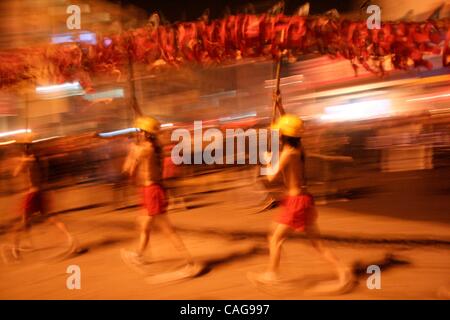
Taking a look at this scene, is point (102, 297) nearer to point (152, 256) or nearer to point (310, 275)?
point (152, 256)

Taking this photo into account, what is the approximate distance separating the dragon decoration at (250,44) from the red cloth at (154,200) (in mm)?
Result: 1155

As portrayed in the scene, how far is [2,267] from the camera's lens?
475 centimetres

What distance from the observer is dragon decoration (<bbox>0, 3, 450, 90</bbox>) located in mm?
3541

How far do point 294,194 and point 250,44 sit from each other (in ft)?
4.28

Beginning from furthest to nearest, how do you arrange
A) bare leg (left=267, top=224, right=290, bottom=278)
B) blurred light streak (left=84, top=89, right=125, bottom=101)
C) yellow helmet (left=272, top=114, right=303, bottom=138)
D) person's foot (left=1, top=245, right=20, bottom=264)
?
blurred light streak (left=84, top=89, right=125, bottom=101) < person's foot (left=1, top=245, right=20, bottom=264) < bare leg (left=267, top=224, right=290, bottom=278) < yellow helmet (left=272, top=114, right=303, bottom=138)

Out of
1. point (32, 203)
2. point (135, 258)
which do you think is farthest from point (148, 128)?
point (32, 203)

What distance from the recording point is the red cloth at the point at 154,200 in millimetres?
4137

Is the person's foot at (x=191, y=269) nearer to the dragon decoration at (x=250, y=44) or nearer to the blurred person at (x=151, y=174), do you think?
the blurred person at (x=151, y=174)

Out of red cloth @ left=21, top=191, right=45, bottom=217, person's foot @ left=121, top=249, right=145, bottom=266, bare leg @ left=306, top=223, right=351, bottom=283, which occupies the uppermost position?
red cloth @ left=21, top=191, right=45, bottom=217

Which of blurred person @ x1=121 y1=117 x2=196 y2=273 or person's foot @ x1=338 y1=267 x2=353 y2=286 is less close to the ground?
blurred person @ x1=121 y1=117 x2=196 y2=273

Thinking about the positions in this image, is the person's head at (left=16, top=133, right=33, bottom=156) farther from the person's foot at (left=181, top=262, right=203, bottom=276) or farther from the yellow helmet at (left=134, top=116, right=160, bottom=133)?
the person's foot at (left=181, top=262, right=203, bottom=276)

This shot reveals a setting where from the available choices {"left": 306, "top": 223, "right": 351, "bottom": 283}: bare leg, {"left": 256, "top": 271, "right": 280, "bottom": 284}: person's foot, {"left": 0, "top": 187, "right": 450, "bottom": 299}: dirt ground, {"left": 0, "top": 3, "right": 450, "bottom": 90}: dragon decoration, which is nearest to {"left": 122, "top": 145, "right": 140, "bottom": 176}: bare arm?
{"left": 0, "top": 3, "right": 450, "bottom": 90}: dragon decoration

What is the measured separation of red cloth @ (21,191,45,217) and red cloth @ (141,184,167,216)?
1388 millimetres

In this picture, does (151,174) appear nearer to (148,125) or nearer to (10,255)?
(148,125)
